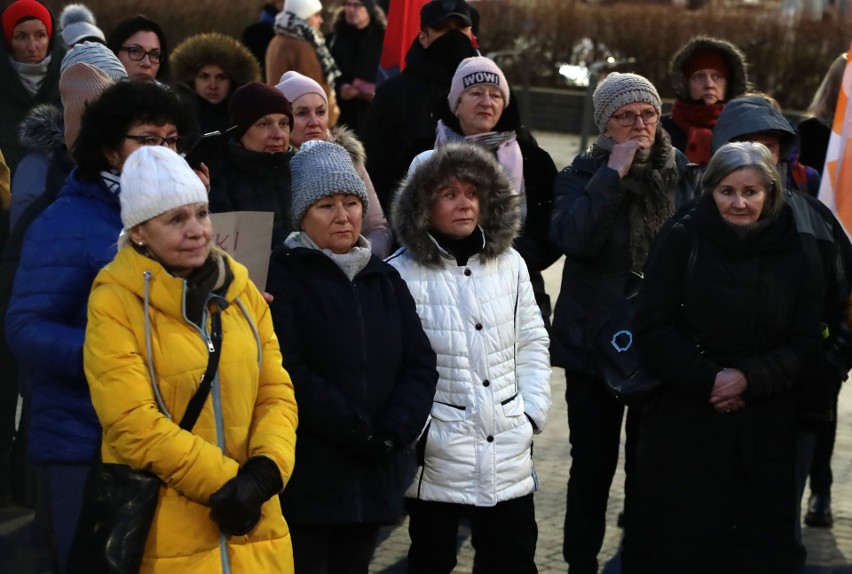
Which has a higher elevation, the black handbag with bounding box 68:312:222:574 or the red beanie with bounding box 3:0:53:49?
the red beanie with bounding box 3:0:53:49

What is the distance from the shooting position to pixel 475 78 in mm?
6887

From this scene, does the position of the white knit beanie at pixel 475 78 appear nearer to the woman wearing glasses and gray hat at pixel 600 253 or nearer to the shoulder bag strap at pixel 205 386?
the woman wearing glasses and gray hat at pixel 600 253

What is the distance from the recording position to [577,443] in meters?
6.49

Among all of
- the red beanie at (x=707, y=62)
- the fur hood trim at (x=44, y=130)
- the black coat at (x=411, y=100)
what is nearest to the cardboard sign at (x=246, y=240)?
the fur hood trim at (x=44, y=130)

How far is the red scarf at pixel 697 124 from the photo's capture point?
7.36 m

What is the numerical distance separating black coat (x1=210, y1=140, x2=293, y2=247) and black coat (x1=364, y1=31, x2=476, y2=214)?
181cm

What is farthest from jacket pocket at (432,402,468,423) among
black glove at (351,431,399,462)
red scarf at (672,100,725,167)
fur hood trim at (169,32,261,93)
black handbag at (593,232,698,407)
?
fur hood trim at (169,32,261,93)

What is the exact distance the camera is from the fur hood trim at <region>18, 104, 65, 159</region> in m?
→ 6.28

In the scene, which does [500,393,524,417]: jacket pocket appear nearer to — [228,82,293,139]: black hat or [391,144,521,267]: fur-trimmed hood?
[391,144,521,267]: fur-trimmed hood

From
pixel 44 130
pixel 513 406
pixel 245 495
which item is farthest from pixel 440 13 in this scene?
pixel 245 495

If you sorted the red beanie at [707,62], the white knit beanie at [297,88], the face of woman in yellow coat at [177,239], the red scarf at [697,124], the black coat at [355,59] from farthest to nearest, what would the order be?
the black coat at [355,59] < the red beanie at [707,62] < the red scarf at [697,124] < the white knit beanie at [297,88] < the face of woman in yellow coat at [177,239]

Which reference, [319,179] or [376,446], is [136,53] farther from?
[376,446]

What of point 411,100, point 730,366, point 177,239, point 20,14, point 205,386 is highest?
point 20,14

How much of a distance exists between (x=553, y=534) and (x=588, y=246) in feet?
4.80
